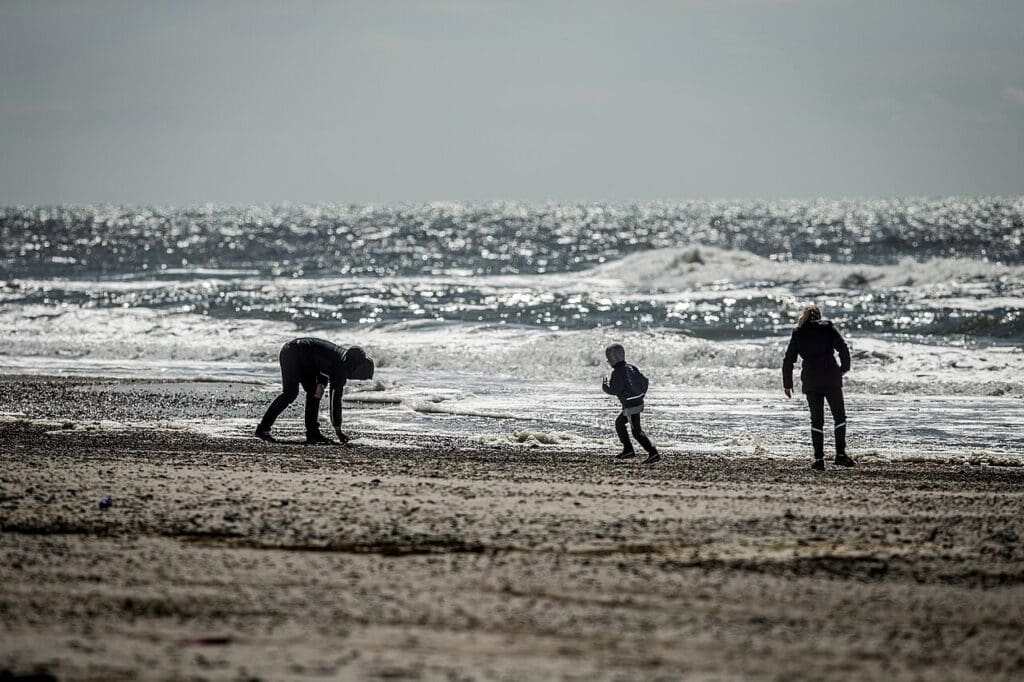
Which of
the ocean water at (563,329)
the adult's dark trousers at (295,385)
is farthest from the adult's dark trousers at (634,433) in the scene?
the adult's dark trousers at (295,385)

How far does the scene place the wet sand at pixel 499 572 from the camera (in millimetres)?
4617

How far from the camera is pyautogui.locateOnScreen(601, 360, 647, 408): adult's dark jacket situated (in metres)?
10.6

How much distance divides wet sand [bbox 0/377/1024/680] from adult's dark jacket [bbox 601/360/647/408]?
4.09 ft

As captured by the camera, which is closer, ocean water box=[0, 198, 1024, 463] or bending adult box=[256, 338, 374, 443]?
bending adult box=[256, 338, 374, 443]

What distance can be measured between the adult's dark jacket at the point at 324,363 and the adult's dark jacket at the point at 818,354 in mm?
3767

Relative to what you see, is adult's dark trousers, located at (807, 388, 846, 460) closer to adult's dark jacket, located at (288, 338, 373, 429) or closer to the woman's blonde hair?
the woman's blonde hair

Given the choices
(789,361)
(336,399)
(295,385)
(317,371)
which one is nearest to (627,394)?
(789,361)

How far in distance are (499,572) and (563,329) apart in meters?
22.4

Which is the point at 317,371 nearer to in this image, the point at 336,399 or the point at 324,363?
the point at 324,363

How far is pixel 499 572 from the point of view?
583cm

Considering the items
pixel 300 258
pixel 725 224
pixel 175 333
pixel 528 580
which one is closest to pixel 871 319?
pixel 175 333

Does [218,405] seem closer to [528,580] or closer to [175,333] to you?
[528,580]

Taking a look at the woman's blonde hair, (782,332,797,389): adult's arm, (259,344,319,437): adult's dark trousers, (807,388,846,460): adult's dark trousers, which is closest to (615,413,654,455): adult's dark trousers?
(782,332,797,389): adult's arm

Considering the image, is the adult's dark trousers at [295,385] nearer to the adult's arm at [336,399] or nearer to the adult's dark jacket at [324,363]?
the adult's dark jacket at [324,363]
